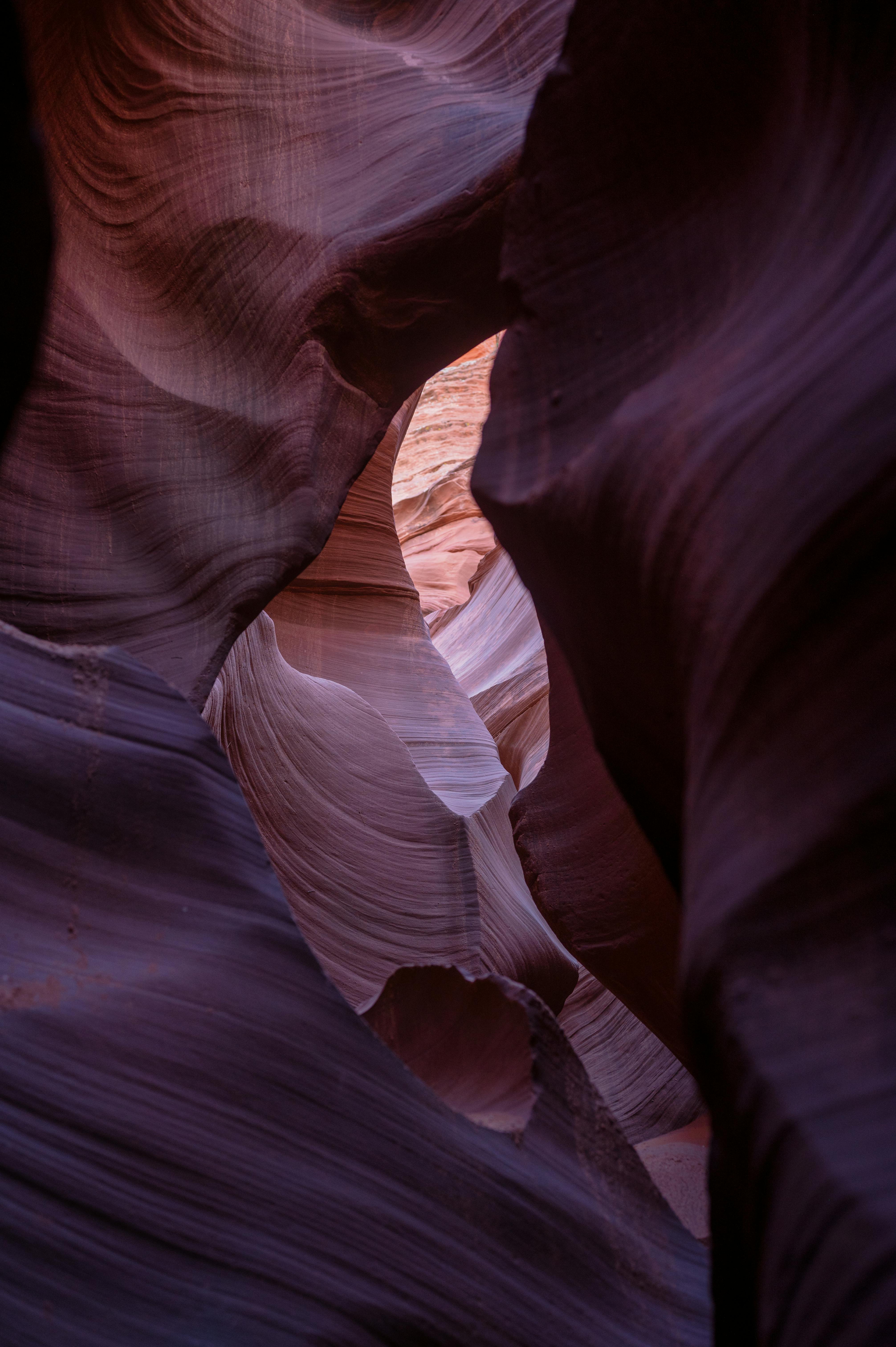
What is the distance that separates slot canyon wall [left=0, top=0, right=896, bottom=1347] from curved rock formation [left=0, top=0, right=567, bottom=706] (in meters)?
0.01

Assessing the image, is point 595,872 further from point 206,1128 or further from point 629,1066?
Result: point 629,1066

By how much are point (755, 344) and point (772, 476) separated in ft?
0.64

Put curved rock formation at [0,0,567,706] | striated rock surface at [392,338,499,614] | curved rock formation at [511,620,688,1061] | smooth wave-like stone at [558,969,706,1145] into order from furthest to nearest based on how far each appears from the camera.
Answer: striated rock surface at [392,338,499,614] < smooth wave-like stone at [558,969,706,1145] < curved rock formation at [511,620,688,1061] < curved rock formation at [0,0,567,706]

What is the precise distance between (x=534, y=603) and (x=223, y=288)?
1.29 meters

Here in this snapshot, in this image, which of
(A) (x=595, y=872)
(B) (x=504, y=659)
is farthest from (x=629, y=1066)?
(B) (x=504, y=659)

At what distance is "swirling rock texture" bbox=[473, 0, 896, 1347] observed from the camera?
2.55 feet

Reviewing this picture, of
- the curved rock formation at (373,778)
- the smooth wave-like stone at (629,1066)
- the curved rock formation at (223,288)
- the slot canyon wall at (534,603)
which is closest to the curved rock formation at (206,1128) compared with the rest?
the slot canyon wall at (534,603)

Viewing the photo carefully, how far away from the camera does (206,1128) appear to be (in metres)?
1.31

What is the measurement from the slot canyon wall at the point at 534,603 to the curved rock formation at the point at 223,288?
1cm

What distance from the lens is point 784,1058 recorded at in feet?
2.59

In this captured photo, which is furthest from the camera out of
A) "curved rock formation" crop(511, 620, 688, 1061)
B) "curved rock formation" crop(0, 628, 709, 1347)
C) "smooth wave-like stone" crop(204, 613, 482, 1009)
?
"smooth wave-like stone" crop(204, 613, 482, 1009)

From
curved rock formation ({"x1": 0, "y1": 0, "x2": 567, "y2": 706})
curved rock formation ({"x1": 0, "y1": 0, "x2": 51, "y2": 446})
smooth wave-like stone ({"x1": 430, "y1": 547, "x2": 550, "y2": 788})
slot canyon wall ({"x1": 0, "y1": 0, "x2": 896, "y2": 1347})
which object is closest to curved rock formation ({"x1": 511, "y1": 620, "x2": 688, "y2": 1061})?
slot canyon wall ({"x1": 0, "y1": 0, "x2": 896, "y2": 1347})

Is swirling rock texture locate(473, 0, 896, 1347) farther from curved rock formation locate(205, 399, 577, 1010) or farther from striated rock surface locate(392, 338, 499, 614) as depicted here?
striated rock surface locate(392, 338, 499, 614)

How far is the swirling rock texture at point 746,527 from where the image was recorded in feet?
2.55
